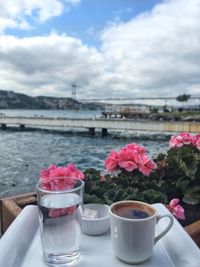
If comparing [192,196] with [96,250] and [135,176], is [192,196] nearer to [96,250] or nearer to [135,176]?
[135,176]

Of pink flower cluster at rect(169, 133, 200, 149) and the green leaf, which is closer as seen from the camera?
the green leaf

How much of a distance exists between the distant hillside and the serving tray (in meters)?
82.7

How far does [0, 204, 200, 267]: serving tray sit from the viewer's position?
0.78 meters

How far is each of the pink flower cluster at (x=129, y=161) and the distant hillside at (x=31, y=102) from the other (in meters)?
82.1

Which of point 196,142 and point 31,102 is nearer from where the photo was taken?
point 196,142

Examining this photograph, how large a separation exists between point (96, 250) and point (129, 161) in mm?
876

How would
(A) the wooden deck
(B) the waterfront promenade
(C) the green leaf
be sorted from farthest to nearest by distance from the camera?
1. (B) the waterfront promenade
2. (C) the green leaf
3. (A) the wooden deck

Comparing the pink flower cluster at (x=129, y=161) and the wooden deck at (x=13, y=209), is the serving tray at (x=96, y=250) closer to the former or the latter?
the wooden deck at (x=13, y=209)

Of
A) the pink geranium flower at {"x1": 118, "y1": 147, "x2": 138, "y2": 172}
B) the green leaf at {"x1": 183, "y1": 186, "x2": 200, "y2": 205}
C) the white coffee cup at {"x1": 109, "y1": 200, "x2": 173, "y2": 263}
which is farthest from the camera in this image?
the green leaf at {"x1": 183, "y1": 186, "x2": 200, "y2": 205}

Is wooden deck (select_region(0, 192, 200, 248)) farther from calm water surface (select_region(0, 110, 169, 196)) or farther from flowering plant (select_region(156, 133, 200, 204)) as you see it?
calm water surface (select_region(0, 110, 169, 196))

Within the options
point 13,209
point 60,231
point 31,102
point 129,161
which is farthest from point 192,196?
point 31,102

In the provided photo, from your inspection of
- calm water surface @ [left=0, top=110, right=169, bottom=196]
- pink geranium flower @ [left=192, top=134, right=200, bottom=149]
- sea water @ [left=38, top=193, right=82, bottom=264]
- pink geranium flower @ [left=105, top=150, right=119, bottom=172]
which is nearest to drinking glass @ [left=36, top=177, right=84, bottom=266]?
sea water @ [left=38, top=193, right=82, bottom=264]

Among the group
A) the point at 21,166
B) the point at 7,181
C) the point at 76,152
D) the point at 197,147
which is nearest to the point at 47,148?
the point at 76,152

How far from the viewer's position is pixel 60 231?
84 cm
